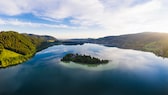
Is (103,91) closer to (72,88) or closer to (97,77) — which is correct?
(72,88)

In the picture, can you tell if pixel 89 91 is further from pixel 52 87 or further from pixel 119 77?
pixel 119 77

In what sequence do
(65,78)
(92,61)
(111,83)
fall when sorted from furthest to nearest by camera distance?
(92,61) < (65,78) < (111,83)

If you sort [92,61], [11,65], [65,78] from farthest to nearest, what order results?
[92,61], [11,65], [65,78]

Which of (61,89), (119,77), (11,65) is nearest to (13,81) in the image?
(61,89)

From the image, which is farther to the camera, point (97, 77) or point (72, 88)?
point (97, 77)

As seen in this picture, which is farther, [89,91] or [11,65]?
[11,65]

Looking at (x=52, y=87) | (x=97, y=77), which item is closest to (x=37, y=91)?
(x=52, y=87)

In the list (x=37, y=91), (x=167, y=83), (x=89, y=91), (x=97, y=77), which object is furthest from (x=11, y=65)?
(x=167, y=83)

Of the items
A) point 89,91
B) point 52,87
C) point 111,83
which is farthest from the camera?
point 111,83

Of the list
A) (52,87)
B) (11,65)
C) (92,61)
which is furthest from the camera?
(92,61)
